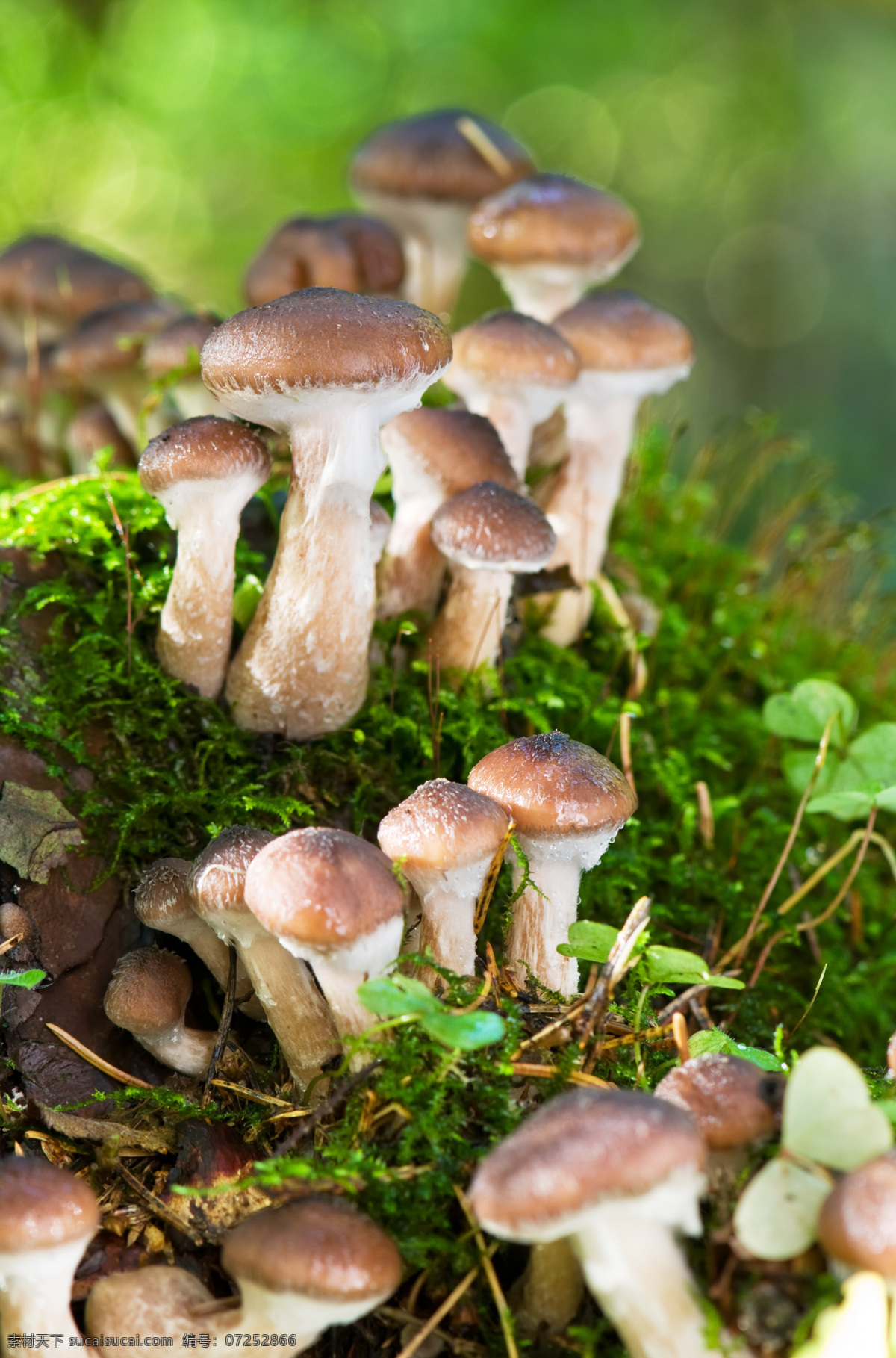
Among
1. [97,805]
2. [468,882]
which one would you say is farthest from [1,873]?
[468,882]

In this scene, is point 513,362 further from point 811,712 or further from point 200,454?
point 811,712

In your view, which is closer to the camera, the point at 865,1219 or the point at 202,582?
the point at 865,1219

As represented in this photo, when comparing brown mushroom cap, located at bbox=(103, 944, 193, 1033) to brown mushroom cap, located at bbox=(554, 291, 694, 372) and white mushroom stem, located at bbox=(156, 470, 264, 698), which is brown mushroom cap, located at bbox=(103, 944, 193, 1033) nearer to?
white mushroom stem, located at bbox=(156, 470, 264, 698)

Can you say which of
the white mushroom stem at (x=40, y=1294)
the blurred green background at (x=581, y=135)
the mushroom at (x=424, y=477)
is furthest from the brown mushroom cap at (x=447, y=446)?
the blurred green background at (x=581, y=135)

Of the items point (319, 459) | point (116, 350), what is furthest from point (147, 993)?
point (116, 350)

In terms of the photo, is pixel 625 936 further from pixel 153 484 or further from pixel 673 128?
pixel 673 128

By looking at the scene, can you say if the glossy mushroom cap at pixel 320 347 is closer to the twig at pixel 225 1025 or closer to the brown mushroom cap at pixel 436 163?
the twig at pixel 225 1025
